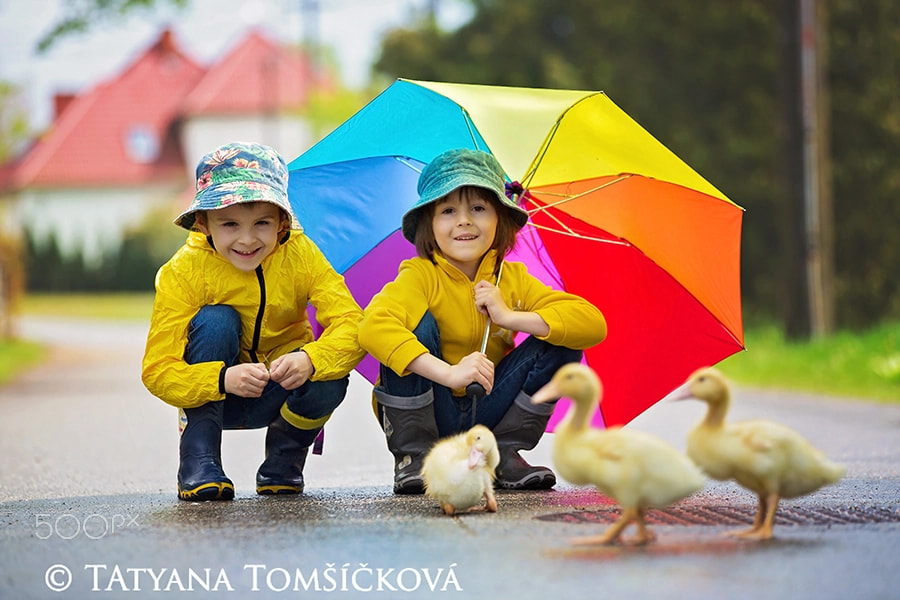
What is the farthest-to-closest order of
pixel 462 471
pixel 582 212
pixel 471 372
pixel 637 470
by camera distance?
pixel 582 212 < pixel 471 372 < pixel 462 471 < pixel 637 470

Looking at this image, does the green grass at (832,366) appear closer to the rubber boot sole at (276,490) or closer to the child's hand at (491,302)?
the child's hand at (491,302)

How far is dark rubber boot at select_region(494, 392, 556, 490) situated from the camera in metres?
4.78

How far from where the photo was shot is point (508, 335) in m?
4.89

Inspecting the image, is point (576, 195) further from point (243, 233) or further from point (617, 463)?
point (617, 463)

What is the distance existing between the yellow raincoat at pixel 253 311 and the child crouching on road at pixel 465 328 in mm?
216

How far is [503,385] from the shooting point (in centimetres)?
477

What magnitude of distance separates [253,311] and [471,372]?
891 millimetres

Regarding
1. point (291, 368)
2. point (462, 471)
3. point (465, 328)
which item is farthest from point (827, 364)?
point (462, 471)

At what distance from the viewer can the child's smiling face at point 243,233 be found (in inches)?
184

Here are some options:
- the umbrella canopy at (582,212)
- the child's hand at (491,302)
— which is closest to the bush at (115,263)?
the umbrella canopy at (582,212)

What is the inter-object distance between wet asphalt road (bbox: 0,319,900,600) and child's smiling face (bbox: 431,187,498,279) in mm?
859

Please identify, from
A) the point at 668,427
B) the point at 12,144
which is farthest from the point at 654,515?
the point at 12,144

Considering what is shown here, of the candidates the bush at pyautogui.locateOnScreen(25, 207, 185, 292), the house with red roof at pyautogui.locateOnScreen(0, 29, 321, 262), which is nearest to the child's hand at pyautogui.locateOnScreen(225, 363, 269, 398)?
the bush at pyautogui.locateOnScreen(25, 207, 185, 292)

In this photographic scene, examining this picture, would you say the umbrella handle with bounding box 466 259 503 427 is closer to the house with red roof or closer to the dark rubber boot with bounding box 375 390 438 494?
the dark rubber boot with bounding box 375 390 438 494
